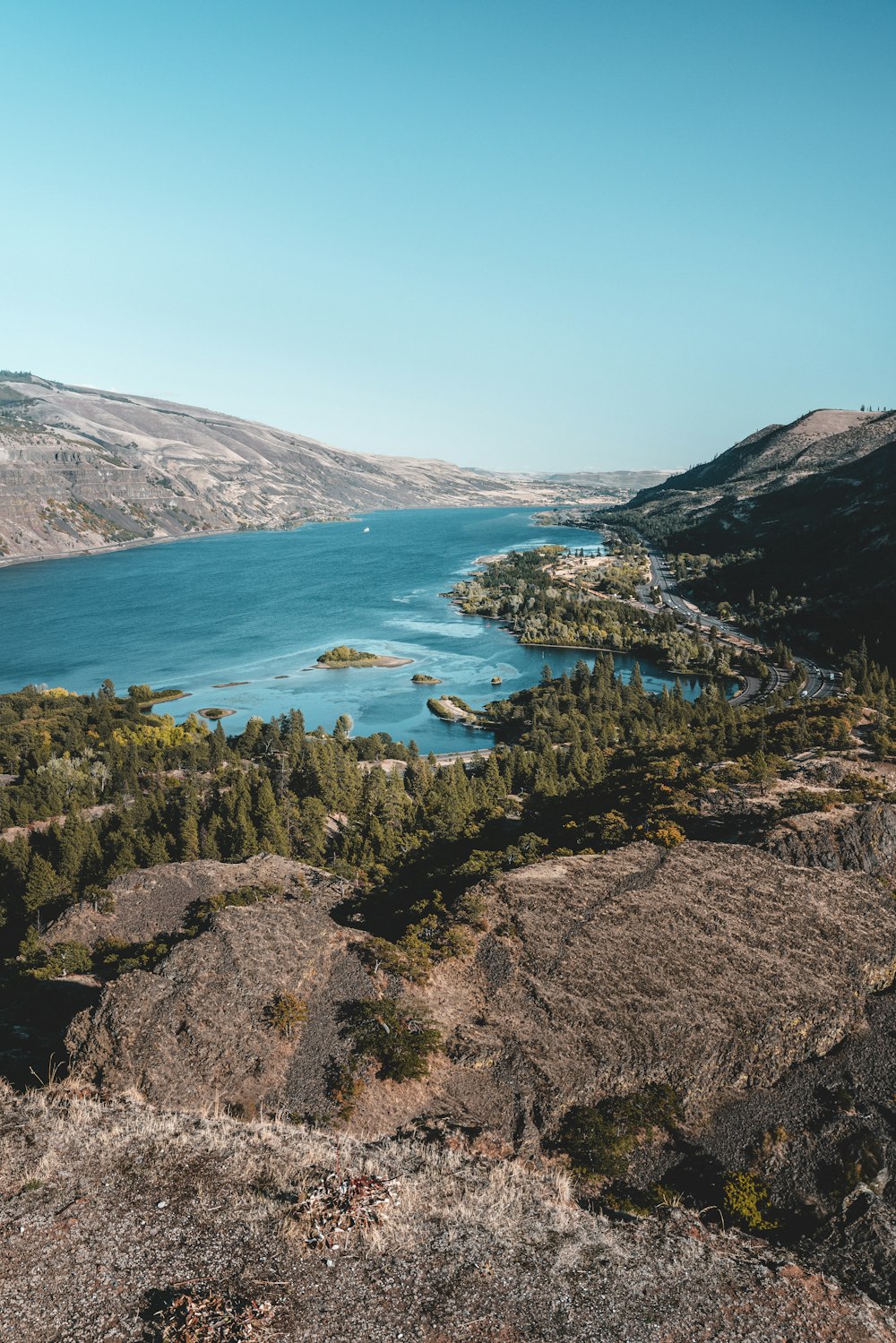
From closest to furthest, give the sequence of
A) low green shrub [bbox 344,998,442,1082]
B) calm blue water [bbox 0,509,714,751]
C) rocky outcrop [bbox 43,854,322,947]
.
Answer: low green shrub [bbox 344,998,442,1082], rocky outcrop [bbox 43,854,322,947], calm blue water [bbox 0,509,714,751]

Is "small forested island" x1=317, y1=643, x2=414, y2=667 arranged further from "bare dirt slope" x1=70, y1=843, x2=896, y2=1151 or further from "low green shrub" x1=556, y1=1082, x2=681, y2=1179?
"low green shrub" x1=556, y1=1082, x2=681, y2=1179

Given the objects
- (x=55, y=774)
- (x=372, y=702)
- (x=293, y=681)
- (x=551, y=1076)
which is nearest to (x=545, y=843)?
(x=551, y=1076)

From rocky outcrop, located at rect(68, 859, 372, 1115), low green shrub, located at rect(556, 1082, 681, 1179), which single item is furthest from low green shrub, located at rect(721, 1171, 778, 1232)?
rocky outcrop, located at rect(68, 859, 372, 1115)

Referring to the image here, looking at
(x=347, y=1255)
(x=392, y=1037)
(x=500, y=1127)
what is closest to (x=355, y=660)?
(x=392, y=1037)

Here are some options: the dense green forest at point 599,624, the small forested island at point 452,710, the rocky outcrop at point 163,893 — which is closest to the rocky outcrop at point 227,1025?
the rocky outcrop at point 163,893

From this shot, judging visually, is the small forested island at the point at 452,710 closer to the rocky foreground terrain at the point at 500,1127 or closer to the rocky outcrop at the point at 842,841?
the rocky outcrop at the point at 842,841

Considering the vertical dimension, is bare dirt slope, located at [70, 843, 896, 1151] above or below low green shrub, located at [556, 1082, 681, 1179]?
above
